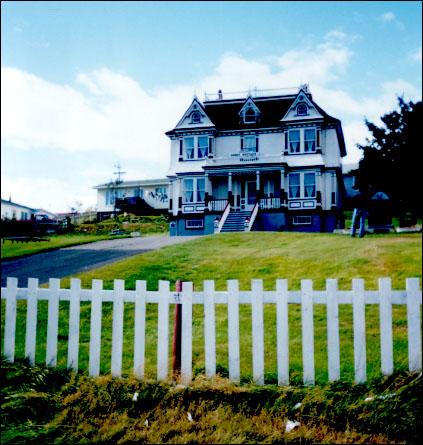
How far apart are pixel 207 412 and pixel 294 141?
283 centimetres

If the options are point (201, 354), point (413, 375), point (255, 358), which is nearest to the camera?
point (413, 375)

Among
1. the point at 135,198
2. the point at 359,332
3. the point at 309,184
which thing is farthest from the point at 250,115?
the point at 359,332

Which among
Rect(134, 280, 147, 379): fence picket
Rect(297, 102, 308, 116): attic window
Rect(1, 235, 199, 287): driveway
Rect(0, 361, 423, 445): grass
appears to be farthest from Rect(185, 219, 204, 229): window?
Rect(297, 102, 308, 116): attic window

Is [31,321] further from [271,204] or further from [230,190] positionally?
[271,204]

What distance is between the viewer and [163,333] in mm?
3701

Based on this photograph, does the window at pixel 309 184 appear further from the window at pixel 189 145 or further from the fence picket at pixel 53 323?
the fence picket at pixel 53 323

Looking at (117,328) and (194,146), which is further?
(194,146)

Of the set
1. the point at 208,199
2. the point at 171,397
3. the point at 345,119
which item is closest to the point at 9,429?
the point at 171,397

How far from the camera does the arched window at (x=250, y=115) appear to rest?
409 centimetres

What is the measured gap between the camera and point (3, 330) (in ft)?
14.0

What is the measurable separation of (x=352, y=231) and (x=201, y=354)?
2.00 m

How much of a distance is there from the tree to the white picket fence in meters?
0.73

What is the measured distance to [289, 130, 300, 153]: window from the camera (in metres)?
4.01

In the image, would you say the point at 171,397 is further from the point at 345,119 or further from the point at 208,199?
the point at 345,119
